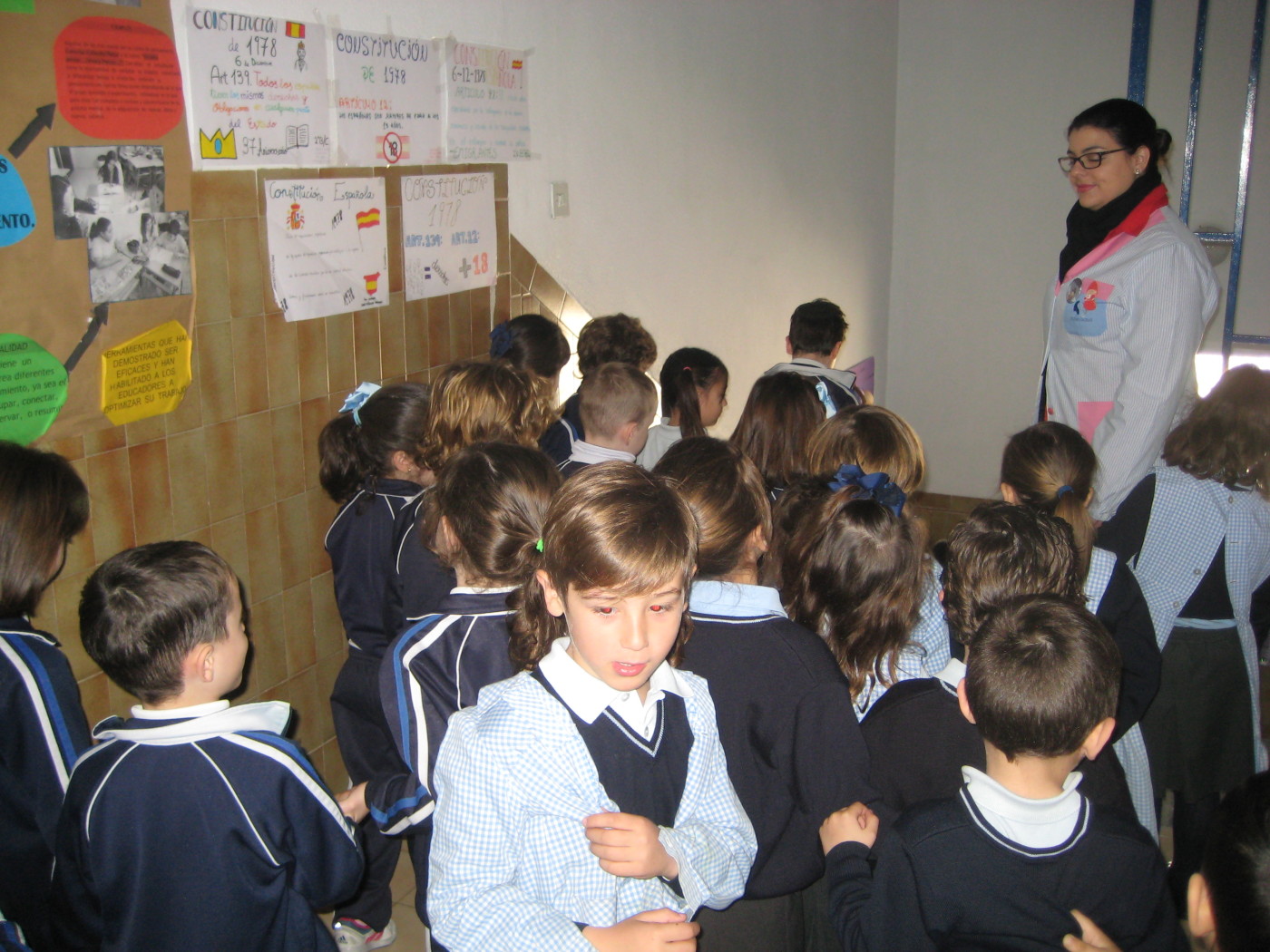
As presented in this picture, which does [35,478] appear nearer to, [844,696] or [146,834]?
[146,834]

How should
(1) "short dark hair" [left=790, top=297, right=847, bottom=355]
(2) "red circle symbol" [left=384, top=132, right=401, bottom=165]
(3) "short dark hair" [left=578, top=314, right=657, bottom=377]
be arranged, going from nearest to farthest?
(2) "red circle symbol" [left=384, top=132, right=401, bottom=165], (3) "short dark hair" [left=578, top=314, right=657, bottom=377], (1) "short dark hair" [left=790, top=297, right=847, bottom=355]

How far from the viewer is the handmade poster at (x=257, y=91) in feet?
6.71

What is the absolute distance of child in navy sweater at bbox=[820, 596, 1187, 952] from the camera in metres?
1.10

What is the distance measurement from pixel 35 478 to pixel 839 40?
4.56m

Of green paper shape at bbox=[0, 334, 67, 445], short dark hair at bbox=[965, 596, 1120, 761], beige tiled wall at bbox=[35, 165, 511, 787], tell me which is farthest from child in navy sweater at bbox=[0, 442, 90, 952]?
short dark hair at bbox=[965, 596, 1120, 761]

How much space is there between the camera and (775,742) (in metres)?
1.42

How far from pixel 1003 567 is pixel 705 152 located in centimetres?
287

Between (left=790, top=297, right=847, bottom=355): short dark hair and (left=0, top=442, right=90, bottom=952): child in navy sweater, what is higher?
(left=790, top=297, right=847, bottom=355): short dark hair

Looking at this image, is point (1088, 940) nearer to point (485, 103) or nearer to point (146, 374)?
point (146, 374)

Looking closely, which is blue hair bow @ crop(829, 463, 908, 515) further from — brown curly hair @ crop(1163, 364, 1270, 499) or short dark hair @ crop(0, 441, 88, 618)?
short dark hair @ crop(0, 441, 88, 618)

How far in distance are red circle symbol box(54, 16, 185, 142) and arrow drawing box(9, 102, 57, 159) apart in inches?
1.0

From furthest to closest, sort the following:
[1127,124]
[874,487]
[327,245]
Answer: [1127,124] → [327,245] → [874,487]

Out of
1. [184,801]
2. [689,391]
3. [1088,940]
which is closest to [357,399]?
[689,391]

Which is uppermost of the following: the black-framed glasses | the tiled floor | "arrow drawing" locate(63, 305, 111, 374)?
the black-framed glasses
